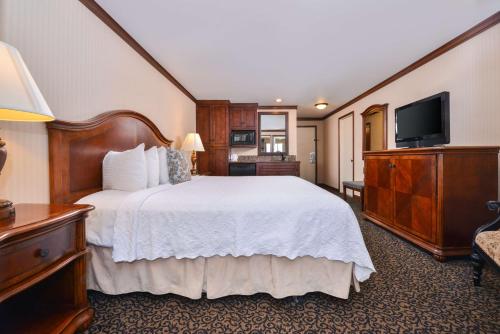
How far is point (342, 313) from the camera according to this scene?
1339mm

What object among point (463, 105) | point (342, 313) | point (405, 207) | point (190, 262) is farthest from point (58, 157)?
point (463, 105)

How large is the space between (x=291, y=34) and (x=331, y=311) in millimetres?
2555

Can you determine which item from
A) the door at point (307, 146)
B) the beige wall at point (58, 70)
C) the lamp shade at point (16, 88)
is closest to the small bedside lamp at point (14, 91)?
the lamp shade at point (16, 88)

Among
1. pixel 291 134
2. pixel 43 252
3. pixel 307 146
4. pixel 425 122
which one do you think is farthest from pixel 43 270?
pixel 307 146

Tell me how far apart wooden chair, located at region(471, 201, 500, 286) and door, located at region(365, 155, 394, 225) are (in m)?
1.06

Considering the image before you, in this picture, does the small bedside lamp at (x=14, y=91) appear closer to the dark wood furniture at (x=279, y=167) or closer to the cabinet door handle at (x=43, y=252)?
the cabinet door handle at (x=43, y=252)

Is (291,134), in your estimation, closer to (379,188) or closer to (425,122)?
(379,188)

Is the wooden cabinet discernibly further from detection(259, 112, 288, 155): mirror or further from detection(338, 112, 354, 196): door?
detection(338, 112, 354, 196): door

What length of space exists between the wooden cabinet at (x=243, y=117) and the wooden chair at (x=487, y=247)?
422 centimetres

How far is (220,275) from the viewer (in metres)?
1.46

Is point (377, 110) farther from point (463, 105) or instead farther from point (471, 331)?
point (471, 331)

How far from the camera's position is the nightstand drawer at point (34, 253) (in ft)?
2.57

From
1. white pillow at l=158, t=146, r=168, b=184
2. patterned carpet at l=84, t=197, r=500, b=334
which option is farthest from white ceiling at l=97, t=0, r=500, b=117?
patterned carpet at l=84, t=197, r=500, b=334

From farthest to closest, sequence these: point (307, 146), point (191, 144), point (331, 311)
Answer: point (307, 146), point (191, 144), point (331, 311)
